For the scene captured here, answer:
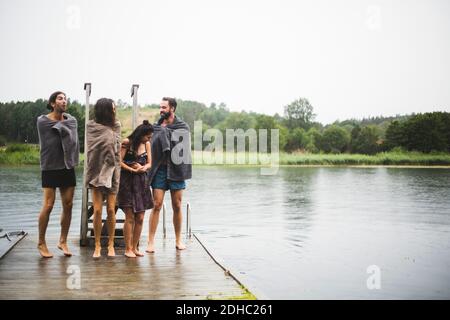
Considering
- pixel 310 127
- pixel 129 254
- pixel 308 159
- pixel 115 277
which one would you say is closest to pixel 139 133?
pixel 129 254

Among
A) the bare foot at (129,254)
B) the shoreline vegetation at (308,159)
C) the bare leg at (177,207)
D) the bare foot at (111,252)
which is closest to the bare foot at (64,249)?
the bare foot at (111,252)

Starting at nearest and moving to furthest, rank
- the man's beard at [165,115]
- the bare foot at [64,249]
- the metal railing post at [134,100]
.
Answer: the bare foot at [64,249] → the man's beard at [165,115] → the metal railing post at [134,100]

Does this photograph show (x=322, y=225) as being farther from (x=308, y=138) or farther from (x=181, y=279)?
(x=308, y=138)

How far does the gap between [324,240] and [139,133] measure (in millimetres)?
8164

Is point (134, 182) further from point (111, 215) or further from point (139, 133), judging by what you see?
point (139, 133)

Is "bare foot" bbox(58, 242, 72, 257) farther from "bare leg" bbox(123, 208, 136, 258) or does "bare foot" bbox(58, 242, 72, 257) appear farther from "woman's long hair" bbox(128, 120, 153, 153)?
"woman's long hair" bbox(128, 120, 153, 153)

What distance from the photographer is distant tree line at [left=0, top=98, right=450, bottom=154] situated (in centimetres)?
5000

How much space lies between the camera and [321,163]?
255ft

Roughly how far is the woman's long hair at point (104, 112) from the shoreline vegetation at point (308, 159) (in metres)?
51.5

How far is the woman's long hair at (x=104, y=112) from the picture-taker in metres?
5.45

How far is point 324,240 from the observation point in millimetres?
12820

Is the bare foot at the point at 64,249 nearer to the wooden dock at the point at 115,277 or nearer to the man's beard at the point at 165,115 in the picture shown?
the wooden dock at the point at 115,277

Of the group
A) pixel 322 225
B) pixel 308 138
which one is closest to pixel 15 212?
pixel 322 225

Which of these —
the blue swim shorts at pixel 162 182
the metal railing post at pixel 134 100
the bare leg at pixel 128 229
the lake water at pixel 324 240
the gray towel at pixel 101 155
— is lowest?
the lake water at pixel 324 240
